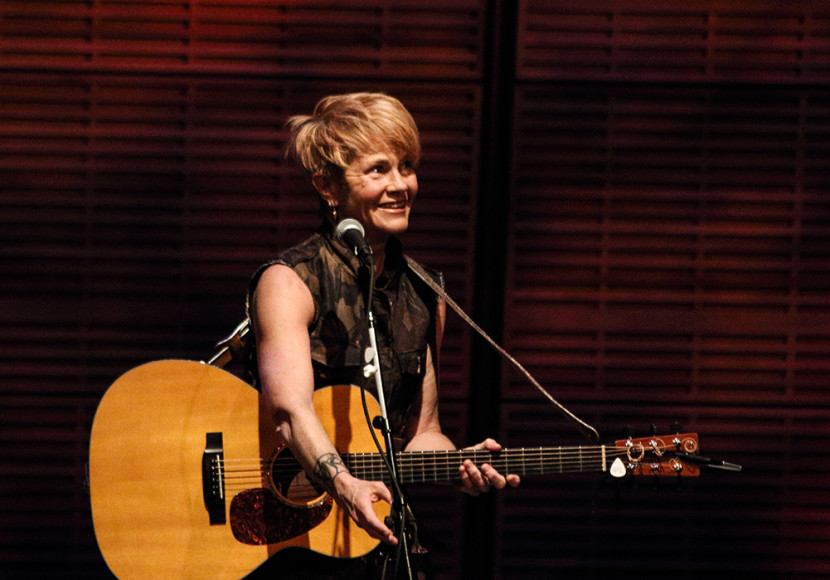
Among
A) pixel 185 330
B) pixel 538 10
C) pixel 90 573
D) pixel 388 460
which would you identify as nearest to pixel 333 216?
pixel 388 460

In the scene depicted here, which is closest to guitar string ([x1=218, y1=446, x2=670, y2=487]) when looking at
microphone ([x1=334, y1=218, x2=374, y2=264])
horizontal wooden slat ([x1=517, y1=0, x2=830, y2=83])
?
microphone ([x1=334, y1=218, x2=374, y2=264])

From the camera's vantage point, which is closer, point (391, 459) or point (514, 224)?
point (391, 459)

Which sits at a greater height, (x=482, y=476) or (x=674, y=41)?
(x=674, y=41)

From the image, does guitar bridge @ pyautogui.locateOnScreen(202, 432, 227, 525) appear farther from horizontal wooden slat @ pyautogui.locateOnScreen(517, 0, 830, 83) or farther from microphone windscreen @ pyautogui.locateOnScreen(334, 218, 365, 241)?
horizontal wooden slat @ pyautogui.locateOnScreen(517, 0, 830, 83)

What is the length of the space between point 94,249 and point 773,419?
2.85 meters

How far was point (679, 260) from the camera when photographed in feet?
11.9

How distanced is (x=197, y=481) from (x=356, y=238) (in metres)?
0.87

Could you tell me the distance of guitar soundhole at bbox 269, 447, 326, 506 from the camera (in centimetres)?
253

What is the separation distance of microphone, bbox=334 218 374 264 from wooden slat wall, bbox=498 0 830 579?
1456mm

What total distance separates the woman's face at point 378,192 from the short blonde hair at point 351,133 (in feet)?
0.09

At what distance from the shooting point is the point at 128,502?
99.4 inches

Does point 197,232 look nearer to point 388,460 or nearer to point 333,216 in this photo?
point 333,216

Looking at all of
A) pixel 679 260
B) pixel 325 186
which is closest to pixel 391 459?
pixel 325 186

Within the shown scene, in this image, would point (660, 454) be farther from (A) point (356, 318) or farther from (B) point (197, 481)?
(B) point (197, 481)
